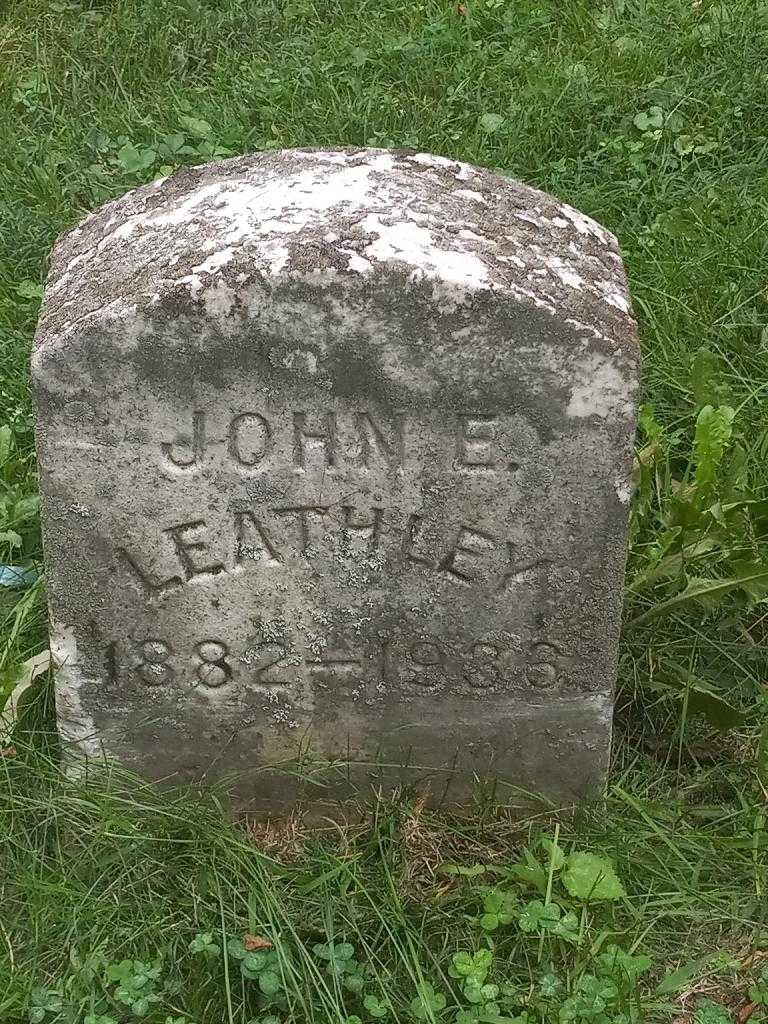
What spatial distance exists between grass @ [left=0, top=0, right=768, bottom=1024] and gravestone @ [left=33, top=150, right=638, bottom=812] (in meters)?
0.17

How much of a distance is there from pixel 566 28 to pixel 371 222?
305 centimetres

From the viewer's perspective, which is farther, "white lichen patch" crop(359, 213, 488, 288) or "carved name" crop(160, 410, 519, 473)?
"carved name" crop(160, 410, 519, 473)

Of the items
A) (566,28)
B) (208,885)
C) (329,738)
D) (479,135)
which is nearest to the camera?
(208,885)

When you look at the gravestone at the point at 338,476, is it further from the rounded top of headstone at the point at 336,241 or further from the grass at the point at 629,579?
the grass at the point at 629,579

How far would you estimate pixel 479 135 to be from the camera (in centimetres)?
423

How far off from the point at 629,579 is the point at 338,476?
36.6 inches

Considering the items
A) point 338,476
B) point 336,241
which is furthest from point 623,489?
point 336,241

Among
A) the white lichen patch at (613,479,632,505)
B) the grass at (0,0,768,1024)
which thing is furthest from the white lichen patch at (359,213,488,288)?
the grass at (0,0,768,1024)

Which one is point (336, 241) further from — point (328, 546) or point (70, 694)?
point (70, 694)

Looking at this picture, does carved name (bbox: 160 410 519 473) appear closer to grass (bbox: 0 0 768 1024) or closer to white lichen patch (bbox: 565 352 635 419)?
white lichen patch (bbox: 565 352 635 419)

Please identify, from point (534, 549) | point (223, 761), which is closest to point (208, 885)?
point (223, 761)

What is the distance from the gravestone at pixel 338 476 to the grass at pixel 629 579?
172mm

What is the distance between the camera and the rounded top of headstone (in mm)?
1916

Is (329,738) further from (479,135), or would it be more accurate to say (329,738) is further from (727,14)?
(727,14)
